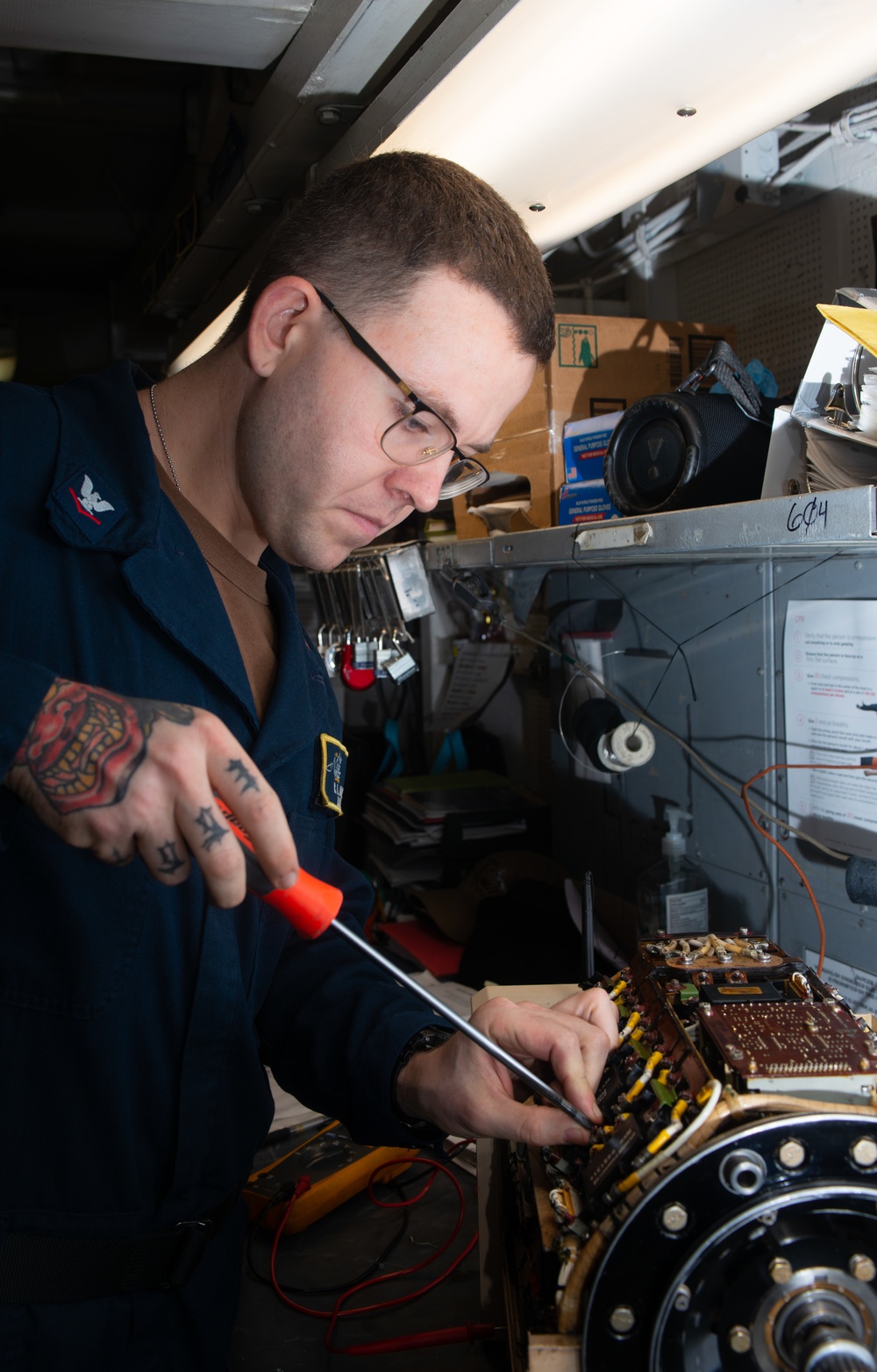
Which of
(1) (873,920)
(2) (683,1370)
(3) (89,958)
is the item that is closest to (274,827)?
(3) (89,958)

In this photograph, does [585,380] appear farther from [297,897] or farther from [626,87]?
[297,897]

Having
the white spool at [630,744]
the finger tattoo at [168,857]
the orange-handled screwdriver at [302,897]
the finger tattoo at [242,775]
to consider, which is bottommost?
the white spool at [630,744]

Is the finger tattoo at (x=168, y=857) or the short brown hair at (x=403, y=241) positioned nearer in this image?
the finger tattoo at (x=168, y=857)

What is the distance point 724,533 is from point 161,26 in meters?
1.24

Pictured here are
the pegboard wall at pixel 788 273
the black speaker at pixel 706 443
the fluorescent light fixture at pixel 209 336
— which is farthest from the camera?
the fluorescent light fixture at pixel 209 336

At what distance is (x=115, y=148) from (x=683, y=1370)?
352cm

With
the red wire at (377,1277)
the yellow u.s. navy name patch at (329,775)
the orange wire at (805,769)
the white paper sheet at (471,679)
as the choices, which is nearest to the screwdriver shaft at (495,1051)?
the yellow u.s. navy name patch at (329,775)

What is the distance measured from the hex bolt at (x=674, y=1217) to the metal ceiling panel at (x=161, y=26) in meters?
1.66

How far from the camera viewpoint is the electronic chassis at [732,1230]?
2.27ft

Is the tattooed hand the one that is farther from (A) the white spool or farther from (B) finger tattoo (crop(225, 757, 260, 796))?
(A) the white spool

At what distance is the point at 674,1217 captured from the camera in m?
0.69

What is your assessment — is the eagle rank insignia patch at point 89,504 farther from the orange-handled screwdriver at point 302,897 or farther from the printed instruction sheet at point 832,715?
the printed instruction sheet at point 832,715

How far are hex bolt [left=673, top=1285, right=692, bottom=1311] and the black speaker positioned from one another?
998 millimetres

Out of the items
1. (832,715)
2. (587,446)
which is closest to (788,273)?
(587,446)
